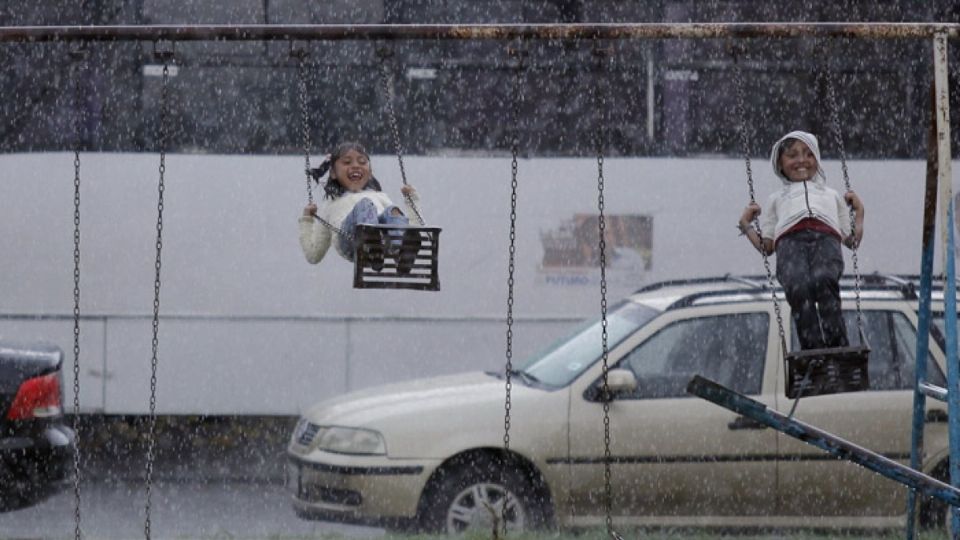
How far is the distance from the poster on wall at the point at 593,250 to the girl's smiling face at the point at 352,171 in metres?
5.46

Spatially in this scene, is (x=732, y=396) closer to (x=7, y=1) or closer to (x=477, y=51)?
(x=477, y=51)

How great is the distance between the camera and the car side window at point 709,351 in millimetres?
9344

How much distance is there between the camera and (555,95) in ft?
42.5

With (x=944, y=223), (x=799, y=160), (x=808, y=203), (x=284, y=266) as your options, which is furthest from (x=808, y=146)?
(x=284, y=266)

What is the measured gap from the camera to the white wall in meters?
12.9

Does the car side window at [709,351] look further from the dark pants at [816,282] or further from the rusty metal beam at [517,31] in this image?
the rusty metal beam at [517,31]

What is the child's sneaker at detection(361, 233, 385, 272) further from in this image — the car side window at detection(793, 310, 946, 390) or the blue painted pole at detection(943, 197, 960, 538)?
the car side window at detection(793, 310, 946, 390)

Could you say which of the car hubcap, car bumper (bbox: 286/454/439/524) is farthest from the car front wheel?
car bumper (bbox: 286/454/439/524)

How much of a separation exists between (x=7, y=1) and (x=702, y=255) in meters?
6.09

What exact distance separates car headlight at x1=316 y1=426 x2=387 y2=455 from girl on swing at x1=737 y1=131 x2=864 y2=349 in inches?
103

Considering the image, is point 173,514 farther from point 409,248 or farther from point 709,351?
point 409,248

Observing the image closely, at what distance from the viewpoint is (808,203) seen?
24.6ft

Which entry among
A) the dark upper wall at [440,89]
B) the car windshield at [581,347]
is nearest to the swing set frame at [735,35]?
the car windshield at [581,347]

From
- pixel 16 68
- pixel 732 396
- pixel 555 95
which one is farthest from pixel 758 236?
pixel 16 68
